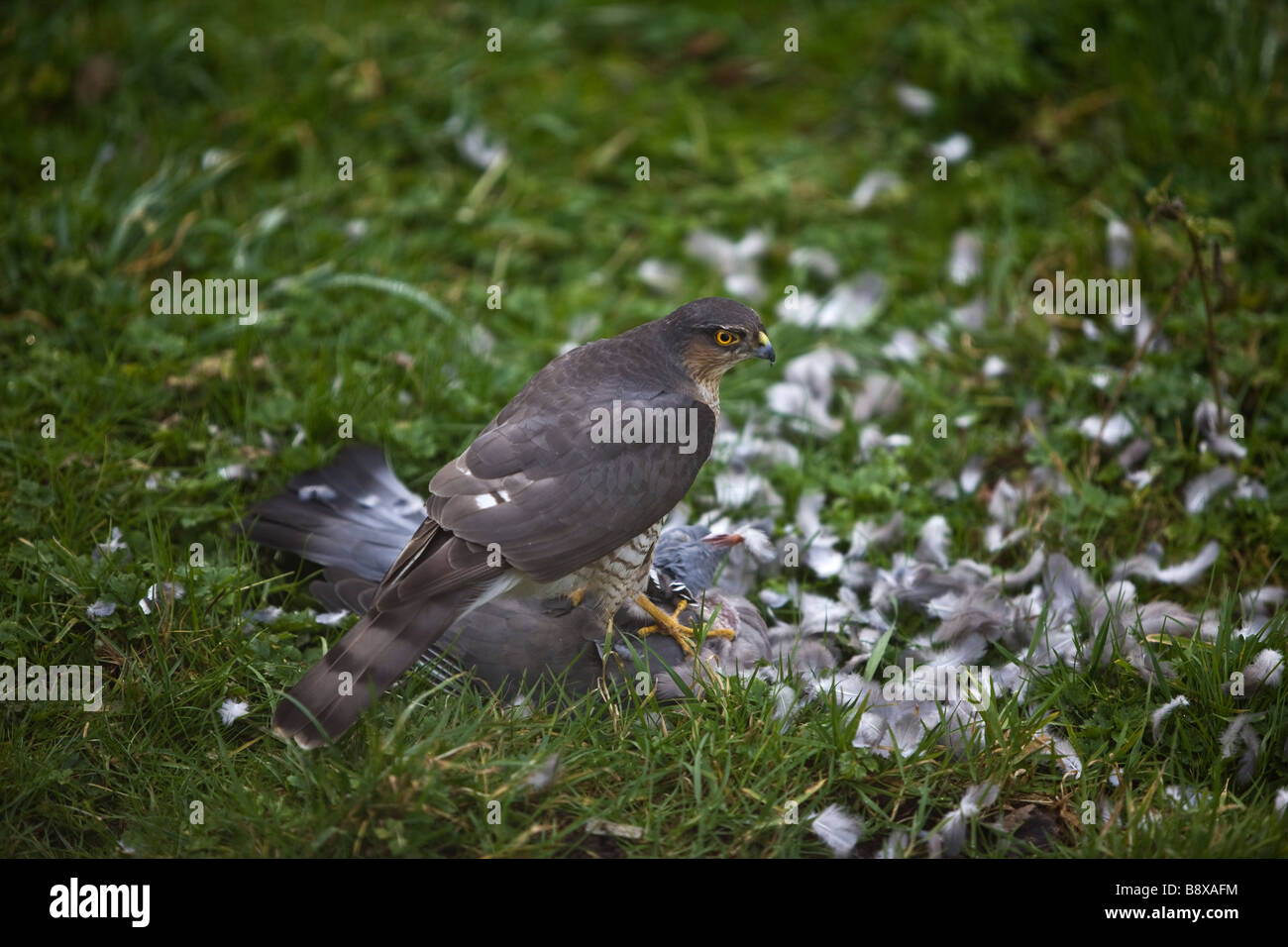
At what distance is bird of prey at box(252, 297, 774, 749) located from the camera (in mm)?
3400

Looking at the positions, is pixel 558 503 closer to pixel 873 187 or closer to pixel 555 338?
pixel 555 338

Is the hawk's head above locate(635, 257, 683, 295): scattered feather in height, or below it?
below

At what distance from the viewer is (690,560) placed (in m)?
4.22

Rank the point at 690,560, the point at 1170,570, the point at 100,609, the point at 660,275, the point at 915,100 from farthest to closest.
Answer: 1. the point at 915,100
2. the point at 660,275
3. the point at 1170,570
4. the point at 690,560
5. the point at 100,609

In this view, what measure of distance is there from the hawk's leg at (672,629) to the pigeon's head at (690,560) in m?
0.13

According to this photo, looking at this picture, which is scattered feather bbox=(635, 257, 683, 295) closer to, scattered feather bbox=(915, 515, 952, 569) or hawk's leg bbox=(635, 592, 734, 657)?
scattered feather bbox=(915, 515, 952, 569)

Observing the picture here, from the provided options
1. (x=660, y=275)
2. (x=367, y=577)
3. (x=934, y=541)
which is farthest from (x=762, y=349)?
(x=660, y=275)

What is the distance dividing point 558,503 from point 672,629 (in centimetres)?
69

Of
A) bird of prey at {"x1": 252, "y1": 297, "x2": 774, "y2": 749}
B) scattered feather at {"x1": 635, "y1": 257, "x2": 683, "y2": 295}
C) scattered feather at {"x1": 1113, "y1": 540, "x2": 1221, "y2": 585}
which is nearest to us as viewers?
bird of prey at {"x1": 252, "y1": 297, "x2": 774, "y2": 749}

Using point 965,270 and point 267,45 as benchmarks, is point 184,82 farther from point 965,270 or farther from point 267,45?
point 965,270

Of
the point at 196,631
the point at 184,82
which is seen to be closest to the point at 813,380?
the point at 196,631

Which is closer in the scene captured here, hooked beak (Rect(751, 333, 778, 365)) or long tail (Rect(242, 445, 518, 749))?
long tail (Rect(242, 445, 518, 749))

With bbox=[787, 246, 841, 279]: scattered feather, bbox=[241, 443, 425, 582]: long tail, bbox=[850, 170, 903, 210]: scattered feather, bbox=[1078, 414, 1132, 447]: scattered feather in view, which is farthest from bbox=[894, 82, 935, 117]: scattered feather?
bbox=[241, 443, 425, 582]: long tail

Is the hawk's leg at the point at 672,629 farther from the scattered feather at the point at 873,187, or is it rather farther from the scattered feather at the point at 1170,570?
the scattered feather at the point at 873,187
